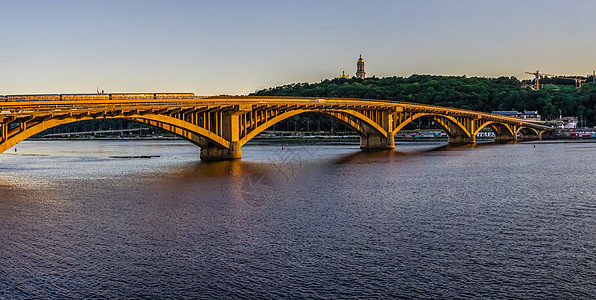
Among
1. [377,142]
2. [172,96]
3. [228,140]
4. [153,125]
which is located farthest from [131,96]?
[377,142]

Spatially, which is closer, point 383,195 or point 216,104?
point 383,195

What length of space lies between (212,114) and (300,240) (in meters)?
51.4

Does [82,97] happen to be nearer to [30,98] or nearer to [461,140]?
[30,98]

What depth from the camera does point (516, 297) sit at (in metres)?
17.3

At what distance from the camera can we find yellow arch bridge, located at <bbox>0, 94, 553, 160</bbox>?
52438 mm

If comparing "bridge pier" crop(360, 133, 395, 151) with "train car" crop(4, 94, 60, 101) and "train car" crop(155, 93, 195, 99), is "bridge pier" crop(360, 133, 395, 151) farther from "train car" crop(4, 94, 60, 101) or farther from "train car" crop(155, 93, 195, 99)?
"train car" crop(4, 94, 60, 101)

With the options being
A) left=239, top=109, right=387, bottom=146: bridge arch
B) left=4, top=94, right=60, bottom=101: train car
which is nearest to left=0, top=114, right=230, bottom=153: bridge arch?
left=4, top=94, right=60, bottom=101: train car

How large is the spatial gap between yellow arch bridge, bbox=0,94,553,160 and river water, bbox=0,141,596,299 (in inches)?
A: 315

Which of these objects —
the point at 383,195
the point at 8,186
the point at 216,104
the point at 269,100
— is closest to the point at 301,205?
the point at 383,195

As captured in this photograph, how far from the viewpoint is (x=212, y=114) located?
7444 centimetres

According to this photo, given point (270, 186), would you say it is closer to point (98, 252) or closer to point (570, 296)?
point (98, 252)

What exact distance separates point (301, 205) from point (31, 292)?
18.7 meters

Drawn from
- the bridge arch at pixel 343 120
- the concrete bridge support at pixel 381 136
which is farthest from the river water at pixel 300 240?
the concrete bridge support at pixel 381 136

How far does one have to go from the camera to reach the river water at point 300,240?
18.5 meters
